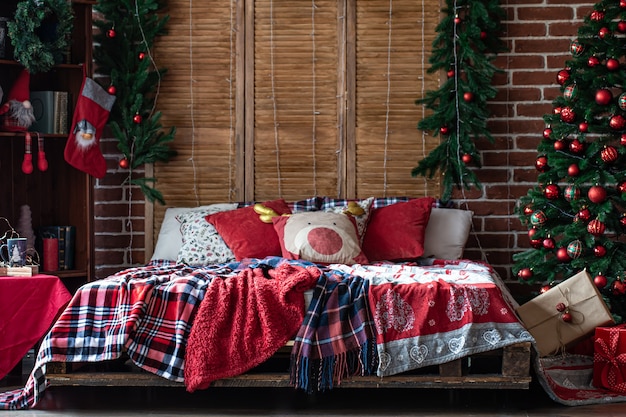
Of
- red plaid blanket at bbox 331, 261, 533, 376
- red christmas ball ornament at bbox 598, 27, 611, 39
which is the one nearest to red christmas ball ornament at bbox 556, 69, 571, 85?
red christmas ball ornament at bbox 598, 27, 611, 39

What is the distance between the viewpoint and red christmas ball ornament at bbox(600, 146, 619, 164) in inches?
152

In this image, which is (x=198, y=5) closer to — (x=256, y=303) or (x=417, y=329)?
(x=256, y=303)

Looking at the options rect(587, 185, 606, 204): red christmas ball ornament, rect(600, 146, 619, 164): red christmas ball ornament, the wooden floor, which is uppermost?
rect(600, 146, 619, 164): red christmas ball ornament

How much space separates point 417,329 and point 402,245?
1.08m

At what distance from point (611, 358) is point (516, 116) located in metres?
1.64

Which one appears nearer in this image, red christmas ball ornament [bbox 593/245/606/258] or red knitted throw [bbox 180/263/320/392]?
red knitted throw [bbox 180/263/320/392]

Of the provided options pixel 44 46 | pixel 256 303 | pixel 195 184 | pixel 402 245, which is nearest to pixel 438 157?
→ pixel 402 245

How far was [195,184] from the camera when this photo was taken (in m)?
4.72

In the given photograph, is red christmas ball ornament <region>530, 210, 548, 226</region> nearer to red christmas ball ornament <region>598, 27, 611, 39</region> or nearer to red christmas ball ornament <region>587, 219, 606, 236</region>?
red christmas ball ornament <region>587, 219, 606, 236</region>

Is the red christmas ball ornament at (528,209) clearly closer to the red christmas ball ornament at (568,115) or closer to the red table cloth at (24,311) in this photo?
the red christmas ball ornament at (568,115)

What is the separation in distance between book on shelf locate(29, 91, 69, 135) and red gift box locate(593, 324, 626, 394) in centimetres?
289

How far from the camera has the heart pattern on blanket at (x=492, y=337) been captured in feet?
10.2

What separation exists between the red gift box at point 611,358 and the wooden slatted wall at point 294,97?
1.44 m

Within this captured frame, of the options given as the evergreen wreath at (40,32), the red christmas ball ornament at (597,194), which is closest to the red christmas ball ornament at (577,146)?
the red christmas ball ornament at (597,194)
